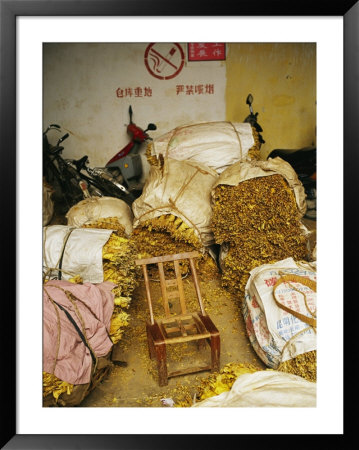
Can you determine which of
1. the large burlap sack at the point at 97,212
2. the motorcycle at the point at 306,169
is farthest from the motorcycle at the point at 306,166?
the large burlap sack at the point at 97,212

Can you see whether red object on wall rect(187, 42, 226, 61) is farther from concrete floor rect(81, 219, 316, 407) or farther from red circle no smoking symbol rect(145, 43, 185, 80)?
concrete floor rect(81, 219, 316, 407)

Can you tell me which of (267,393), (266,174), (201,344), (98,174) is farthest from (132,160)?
(267,393)

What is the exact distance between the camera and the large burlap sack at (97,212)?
4250 mm

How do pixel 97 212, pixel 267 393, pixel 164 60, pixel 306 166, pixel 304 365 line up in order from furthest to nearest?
pixel 164 60, pixel 306 166, pixel 97 212, pixel 304 365, pixel 267 393

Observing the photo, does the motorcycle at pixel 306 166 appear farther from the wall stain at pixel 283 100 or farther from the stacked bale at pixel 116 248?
the stacked bale at pixel 116 248

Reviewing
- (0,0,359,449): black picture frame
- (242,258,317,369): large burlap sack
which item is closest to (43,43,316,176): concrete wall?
(242,258,317,369): large burlap sack

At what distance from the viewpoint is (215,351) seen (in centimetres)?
290

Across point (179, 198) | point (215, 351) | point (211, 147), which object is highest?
point (211, 147)

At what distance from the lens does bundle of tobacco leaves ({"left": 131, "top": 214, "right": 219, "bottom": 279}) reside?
Result: 394 cm

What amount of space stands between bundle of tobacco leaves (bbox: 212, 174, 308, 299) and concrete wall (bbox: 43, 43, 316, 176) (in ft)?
8.74

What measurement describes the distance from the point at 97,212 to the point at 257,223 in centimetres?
165
